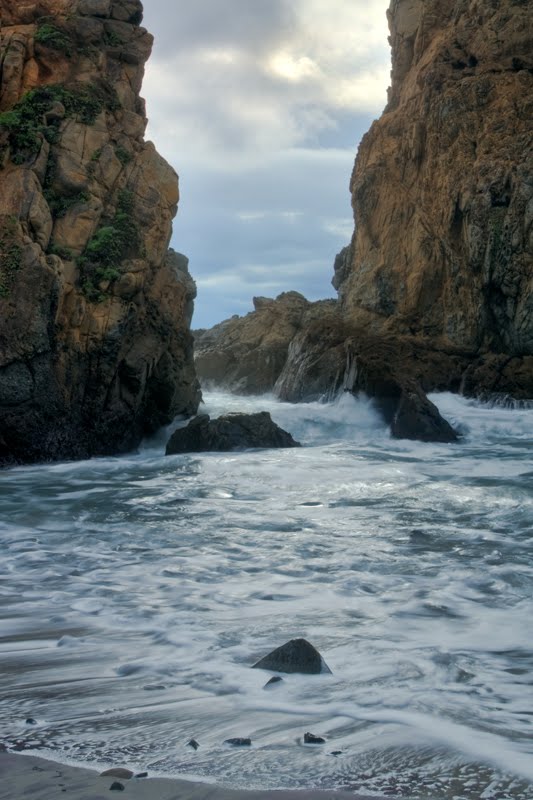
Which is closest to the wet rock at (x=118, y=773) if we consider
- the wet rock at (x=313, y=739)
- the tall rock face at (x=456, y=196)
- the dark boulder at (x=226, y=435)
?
the wet rock at (x=313, y=739)

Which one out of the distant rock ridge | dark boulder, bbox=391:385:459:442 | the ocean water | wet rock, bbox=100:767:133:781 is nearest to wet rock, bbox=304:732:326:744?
the ocean water

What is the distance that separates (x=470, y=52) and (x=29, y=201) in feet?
66.1

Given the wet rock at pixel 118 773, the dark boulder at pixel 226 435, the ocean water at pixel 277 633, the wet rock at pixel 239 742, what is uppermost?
the dark boulder at pixel 226 435

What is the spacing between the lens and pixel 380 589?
18.2 feet

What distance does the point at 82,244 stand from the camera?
50.0ft

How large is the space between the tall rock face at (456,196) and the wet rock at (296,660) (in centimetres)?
2190

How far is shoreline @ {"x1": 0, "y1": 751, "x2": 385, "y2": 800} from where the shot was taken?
2.49 m

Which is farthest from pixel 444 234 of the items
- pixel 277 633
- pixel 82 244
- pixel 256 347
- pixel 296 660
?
pixel 296 660

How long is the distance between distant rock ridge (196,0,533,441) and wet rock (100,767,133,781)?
57.3 feet

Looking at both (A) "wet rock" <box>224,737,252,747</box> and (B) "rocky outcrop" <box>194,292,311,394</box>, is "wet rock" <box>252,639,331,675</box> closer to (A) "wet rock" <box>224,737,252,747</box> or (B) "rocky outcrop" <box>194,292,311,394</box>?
(A) "wet rock" <box>224,737,252,747</box>

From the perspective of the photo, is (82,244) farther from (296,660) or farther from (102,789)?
(102,789)

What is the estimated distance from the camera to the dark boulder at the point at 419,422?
18766mm

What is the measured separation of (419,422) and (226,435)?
512 centimetres

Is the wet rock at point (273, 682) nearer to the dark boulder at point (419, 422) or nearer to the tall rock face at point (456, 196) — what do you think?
the dark boulder at point (419, 422)
